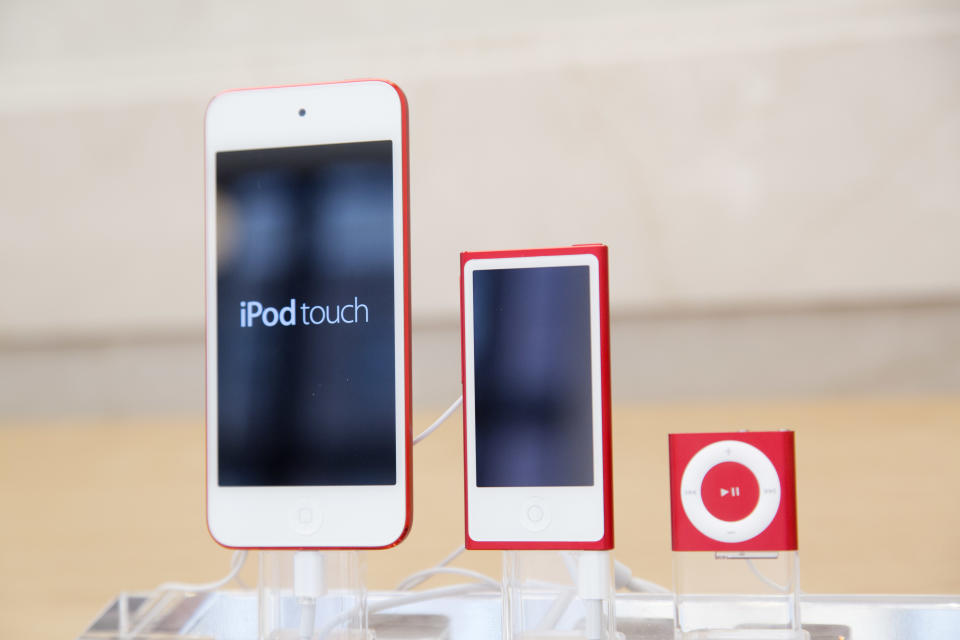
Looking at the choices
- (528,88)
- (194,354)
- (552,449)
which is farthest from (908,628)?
(194,354)

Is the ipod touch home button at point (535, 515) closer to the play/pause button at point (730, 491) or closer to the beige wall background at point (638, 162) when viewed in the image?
the play/pause button at point (730, 491)

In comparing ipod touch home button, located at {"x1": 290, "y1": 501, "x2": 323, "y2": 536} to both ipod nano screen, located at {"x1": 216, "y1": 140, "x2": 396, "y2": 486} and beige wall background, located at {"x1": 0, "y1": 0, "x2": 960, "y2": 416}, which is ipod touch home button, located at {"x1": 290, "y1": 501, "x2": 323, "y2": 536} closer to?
ipod nano screen, located at {"x1": 216, "y1": 140, "x2": 396, "y2": 486}

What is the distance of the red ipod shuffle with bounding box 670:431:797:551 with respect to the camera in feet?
1.08

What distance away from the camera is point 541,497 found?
340mm

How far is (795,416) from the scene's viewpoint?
3.70 feet

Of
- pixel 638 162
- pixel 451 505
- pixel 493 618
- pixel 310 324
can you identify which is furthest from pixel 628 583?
pixel 638 162

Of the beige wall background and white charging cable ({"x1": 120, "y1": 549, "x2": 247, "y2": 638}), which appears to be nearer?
white charging cable ({"x1": 120, "y1": 549, "x2": 247, "y2": 638})

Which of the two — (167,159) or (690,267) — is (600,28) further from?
(167,159)

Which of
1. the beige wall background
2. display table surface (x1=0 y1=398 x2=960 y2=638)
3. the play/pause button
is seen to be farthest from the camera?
the beige wall background

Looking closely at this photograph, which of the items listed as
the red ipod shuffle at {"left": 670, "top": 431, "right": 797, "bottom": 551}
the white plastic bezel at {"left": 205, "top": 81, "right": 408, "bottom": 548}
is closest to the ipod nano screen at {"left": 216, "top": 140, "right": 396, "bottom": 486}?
the white plastic bezel at {"left": 205, "top": 81, "right": 408, "bottom": 548}

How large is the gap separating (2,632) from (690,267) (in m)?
0.90

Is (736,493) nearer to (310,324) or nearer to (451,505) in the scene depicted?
(310,324)

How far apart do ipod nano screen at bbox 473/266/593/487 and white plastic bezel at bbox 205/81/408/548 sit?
3 centimetres

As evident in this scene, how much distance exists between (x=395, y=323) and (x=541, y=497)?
0.08m
